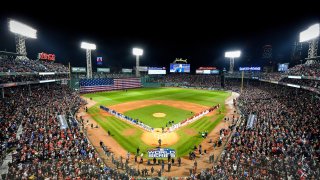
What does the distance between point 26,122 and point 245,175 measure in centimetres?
2847

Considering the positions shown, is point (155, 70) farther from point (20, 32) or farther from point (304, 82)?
point (304, 82)

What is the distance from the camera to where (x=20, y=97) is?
3966 centimetres

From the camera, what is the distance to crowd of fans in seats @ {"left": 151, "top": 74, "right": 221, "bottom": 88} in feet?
301

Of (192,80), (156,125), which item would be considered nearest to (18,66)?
(156,125)

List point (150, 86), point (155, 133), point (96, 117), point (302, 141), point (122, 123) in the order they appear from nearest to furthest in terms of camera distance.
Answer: point (302, 141) < point (155, 133) < point (122, 123) < point (96, 117) < point (150, 86)

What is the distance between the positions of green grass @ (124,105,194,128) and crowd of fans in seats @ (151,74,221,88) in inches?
1879

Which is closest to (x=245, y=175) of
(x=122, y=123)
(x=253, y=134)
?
(x=253, y=134)

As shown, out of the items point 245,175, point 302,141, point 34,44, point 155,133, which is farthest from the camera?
point 34,44

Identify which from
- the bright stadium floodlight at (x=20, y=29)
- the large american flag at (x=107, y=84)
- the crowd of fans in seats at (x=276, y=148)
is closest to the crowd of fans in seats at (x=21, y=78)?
the bright stadium floodlight at (x=20, y=29)

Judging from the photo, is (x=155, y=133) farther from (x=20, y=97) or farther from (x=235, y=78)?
(x=235, y=78)

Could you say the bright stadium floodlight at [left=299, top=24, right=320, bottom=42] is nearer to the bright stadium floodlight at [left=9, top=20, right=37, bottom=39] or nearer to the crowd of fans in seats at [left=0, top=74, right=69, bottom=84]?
the crowd of fans in seats at [left=0, top=74, right=69, bottom=84]

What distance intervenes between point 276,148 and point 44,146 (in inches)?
961

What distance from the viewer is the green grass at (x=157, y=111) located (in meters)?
35.2

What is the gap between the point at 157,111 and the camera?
43.6m
